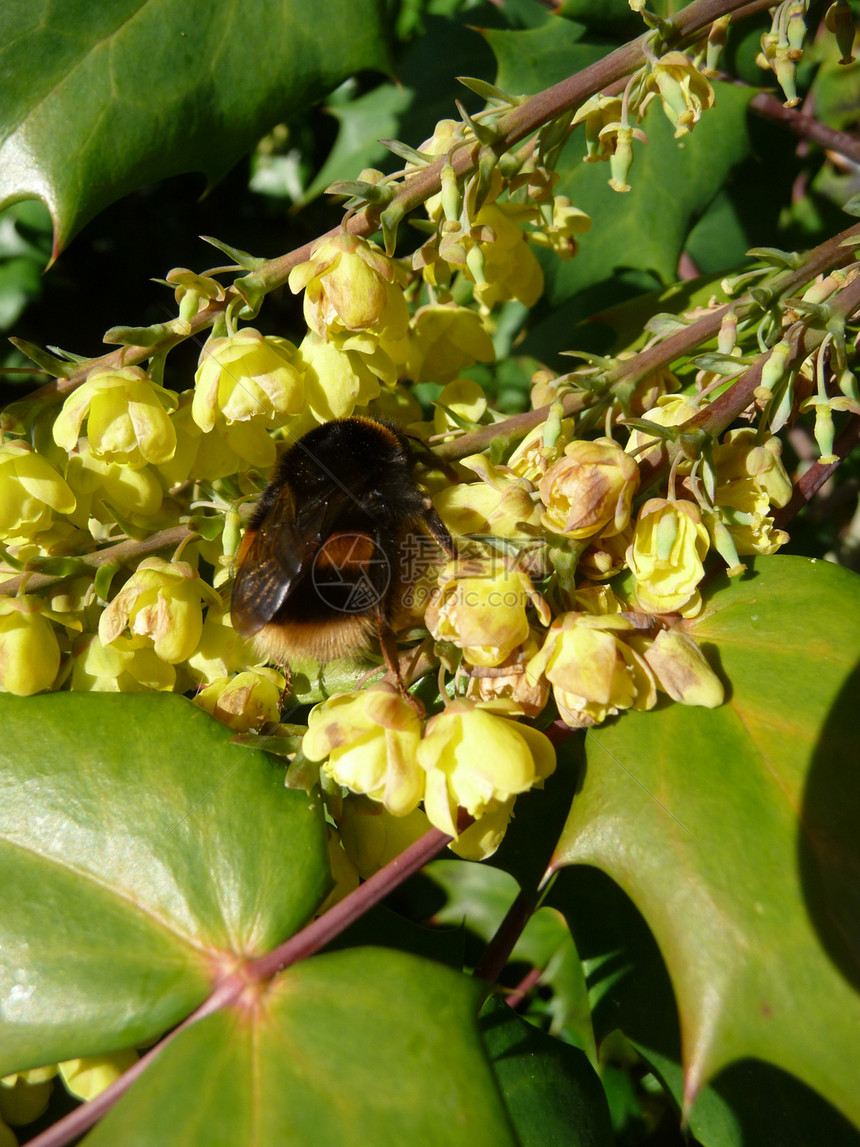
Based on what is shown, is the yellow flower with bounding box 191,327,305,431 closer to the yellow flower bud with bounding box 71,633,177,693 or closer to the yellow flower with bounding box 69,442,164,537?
the yellow flower with bounding box 69,442,164,537

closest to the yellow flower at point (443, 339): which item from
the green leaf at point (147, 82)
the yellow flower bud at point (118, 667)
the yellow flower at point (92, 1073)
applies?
the green leaf at point (147, 82)

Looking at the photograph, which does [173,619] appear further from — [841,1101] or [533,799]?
[841,1101]

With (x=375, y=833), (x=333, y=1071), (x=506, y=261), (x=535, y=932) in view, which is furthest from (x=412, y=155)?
(x=535, y=932)

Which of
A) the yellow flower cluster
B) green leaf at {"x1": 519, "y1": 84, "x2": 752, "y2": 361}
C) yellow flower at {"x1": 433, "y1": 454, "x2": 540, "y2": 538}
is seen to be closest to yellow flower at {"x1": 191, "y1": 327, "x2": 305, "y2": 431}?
the yellow flower cluster

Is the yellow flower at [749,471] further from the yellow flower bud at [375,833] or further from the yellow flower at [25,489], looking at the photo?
the yellow flower at [25,489]

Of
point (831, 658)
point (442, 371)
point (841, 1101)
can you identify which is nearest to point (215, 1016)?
point (841, 1101)
